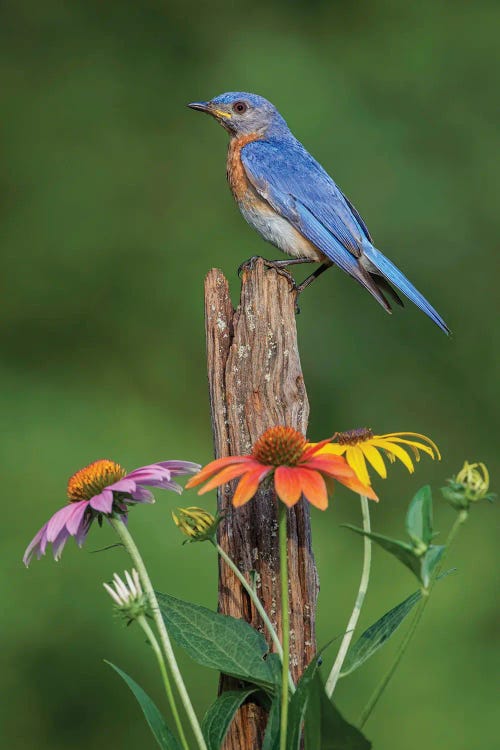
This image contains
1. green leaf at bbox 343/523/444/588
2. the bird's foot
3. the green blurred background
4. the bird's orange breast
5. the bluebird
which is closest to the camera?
green leaf at bbox 343/523/444/588

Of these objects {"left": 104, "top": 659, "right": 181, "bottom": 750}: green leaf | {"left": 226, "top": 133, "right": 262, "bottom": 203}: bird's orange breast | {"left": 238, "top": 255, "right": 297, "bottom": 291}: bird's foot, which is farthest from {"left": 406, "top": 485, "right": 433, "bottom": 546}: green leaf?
{"left": 226, "top": 133, "right": 262, "bottom": 203}: bird's orange breast

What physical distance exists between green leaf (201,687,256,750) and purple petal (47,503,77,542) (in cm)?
28

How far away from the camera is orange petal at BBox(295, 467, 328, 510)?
3.69 ft

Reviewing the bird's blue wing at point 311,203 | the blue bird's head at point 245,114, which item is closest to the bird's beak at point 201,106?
the blue bird's head at point 245,114

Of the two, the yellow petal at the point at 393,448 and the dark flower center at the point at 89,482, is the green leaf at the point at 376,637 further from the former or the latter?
the dark flower center at the point at 89,482

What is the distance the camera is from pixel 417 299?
249 centimetres

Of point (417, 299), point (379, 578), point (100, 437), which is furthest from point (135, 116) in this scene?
point (417, 299)

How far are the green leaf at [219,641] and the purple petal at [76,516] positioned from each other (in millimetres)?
153

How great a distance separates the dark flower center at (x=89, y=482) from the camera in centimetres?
129

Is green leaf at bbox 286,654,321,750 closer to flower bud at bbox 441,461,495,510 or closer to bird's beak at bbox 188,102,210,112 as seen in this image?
flower bud at bbox 441,461,495,510

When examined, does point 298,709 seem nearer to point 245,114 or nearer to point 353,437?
point 353,437

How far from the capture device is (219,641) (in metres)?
1.31

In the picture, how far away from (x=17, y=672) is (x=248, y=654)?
2776mm

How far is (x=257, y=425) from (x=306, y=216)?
1232mm
